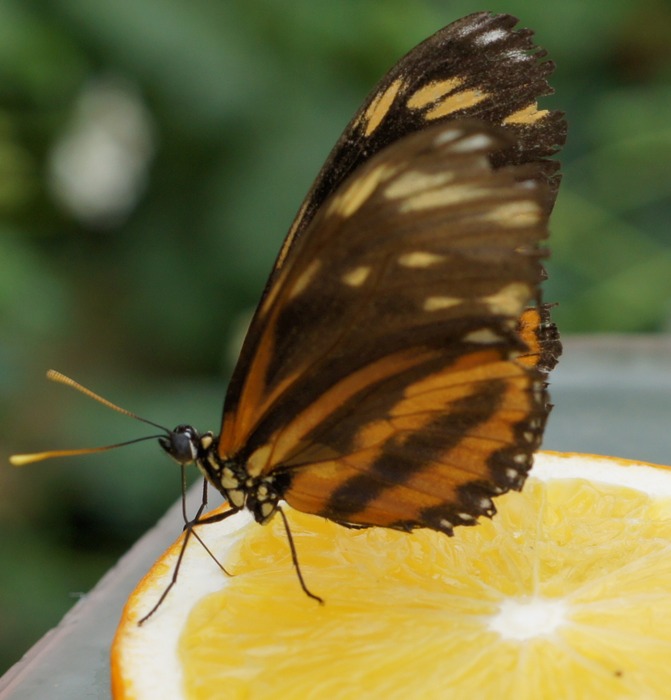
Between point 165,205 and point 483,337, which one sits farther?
point 165,205

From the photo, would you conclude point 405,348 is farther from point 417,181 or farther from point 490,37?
point 490,37

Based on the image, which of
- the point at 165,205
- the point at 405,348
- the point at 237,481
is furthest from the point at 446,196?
the point at 165,205

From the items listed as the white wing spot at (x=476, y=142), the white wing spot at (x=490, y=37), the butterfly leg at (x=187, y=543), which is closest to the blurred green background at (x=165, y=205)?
the butterfly leg at (x=187, y=543)

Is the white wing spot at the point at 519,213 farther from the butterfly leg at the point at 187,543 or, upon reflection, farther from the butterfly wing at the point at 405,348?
the butterfly leg at the point at 187,543

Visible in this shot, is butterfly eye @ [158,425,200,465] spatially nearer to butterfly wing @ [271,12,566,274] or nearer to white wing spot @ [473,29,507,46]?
butterfly wing @ [271,12,566,274]

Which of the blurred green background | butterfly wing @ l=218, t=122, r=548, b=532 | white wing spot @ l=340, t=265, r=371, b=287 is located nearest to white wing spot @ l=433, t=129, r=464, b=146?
butterfly wing @ l=218, t=122, r=548, b=532

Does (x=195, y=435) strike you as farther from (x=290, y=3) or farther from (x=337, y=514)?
(x=290, y=3)
